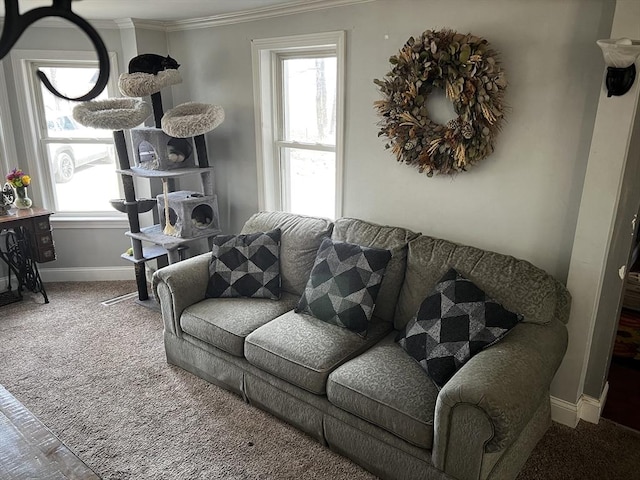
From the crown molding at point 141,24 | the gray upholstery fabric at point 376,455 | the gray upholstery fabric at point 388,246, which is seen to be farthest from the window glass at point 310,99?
the gray upholstery fabric at point 376,455

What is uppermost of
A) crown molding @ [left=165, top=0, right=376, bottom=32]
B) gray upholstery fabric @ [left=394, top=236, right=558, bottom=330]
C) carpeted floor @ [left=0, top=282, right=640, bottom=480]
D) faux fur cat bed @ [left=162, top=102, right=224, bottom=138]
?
crown molding @ [left=165, top=0, right=376, bottom=32]

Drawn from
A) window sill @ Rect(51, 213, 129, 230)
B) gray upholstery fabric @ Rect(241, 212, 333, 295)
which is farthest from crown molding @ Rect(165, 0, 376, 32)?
window sill @ Rect(51, 213, 129, 230)

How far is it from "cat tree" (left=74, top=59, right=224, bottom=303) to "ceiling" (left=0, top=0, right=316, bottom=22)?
429 mm

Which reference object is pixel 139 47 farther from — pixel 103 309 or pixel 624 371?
pixel 624 371

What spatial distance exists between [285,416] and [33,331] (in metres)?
2.21

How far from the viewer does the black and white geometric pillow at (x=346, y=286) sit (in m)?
2.53

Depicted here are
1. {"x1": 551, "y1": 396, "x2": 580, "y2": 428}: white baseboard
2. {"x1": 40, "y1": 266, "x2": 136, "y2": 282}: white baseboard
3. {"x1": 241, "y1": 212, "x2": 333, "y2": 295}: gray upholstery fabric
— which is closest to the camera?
{"x1": 551, "y1": 396, "x2": 580, "y2": 428}: white baseboard

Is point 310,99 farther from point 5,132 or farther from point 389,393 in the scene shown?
point 5,132

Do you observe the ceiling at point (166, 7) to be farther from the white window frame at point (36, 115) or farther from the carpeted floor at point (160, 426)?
the carpeted floor at point (160, 426)

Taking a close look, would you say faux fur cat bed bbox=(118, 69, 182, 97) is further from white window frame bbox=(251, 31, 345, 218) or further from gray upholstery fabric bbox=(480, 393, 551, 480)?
gray upholstery fabric bbox=(480, 393, 551, 480)

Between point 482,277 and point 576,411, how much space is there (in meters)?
0.88

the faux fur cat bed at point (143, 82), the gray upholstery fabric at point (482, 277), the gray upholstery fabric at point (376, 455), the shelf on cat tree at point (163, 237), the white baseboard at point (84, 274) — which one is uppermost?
the faux fur cat bed at point (143, 82)

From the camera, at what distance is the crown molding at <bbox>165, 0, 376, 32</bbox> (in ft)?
9.85

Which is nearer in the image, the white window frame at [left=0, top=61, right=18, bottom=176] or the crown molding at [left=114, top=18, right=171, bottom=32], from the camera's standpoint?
the crown molding at [left=114, top=18, right=171, bottom=32]
